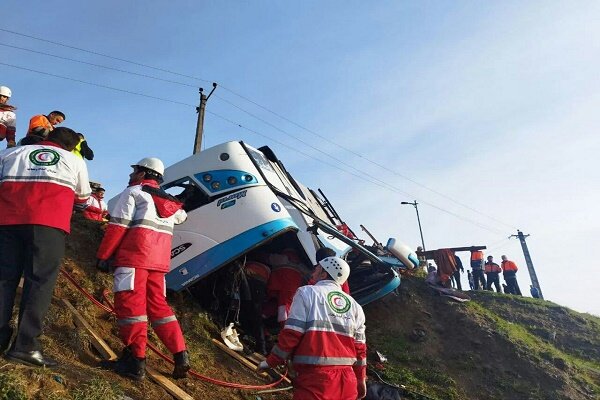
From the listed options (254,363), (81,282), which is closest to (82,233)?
(81,282)

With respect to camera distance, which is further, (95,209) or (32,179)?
(95,209)

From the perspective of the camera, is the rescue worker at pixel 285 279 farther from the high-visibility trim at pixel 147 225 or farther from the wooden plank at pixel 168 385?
the high-visibility trim at pixel 147 225

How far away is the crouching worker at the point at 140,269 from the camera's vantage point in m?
3.45

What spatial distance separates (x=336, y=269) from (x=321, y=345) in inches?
26.0

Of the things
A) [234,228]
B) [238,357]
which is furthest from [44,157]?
[238,357]

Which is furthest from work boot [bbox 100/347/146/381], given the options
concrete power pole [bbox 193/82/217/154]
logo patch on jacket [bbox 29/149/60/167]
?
concrete power pole [bbox 193/82/217/154]

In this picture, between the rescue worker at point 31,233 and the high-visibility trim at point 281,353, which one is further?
the high-visibility trim at point 281,353

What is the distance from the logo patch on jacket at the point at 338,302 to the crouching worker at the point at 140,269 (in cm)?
129

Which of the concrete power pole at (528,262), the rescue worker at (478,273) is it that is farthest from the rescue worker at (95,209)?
the concrete power pole at (528,262)

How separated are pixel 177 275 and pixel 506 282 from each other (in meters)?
14.3

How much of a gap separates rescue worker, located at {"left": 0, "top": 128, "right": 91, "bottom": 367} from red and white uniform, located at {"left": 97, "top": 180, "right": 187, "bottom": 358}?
45cm

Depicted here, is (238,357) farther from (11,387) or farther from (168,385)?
(11,387)

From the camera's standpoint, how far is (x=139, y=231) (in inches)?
145

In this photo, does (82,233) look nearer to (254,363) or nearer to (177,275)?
(177,275)
